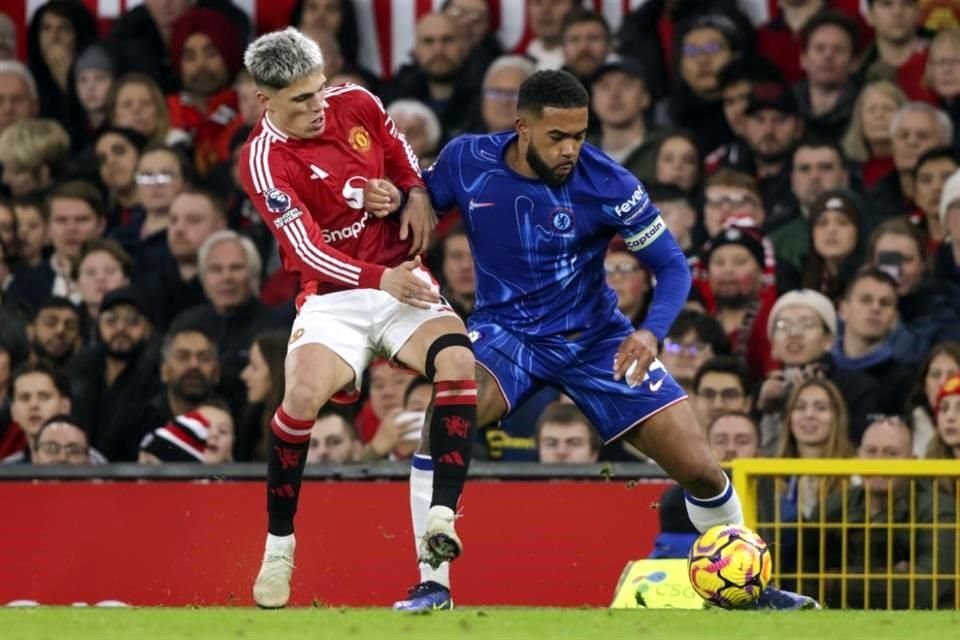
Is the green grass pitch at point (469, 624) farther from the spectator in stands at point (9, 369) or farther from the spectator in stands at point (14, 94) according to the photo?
the spectator in stands at point (14, 94)

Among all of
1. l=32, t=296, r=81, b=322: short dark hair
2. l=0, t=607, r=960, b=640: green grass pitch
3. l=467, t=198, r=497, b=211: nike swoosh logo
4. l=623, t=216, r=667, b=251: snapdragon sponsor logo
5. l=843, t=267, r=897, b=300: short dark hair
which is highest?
l=467, t=198, r=497, b=211: nike swoosh logo

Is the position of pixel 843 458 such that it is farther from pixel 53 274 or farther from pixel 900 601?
pixel 53 274

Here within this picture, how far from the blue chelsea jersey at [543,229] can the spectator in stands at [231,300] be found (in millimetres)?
4118

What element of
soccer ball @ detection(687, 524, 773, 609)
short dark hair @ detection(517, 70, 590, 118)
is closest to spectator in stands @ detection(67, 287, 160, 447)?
short dark hair @ detection(517, 70, 590, 118)

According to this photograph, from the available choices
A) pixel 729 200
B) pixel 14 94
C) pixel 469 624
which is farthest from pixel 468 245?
pixel 469 624

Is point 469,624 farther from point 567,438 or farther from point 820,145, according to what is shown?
point 820,145

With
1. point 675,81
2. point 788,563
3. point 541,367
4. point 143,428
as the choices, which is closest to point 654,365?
point 541,367

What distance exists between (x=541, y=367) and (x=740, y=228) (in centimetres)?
367

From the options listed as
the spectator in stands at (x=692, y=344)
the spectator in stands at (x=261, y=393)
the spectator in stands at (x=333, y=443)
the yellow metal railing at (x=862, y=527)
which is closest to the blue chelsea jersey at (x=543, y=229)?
the yellow metal railing at (x=862, y=527)

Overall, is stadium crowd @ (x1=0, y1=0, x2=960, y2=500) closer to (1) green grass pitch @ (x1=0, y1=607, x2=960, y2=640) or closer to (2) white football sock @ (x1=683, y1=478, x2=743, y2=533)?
(2) white football sock @ (x1=683, y1=478, x2=743, y2=533)

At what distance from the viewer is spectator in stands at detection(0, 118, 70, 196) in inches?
623

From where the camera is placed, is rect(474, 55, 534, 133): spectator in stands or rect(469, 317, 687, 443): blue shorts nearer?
rect(469, 317, 687, 443): blue shorts

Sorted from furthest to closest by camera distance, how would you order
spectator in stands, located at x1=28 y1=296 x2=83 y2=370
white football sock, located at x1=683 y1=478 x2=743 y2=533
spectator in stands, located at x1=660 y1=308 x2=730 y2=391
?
spectator in stands, located at x1=28 y1=296 x2=83 y2=370, spectator in stands, located at x1=660 y1=308 x2=730 y2=391, white football sock, located at x1=683 y1=478 x2=743 y2=533

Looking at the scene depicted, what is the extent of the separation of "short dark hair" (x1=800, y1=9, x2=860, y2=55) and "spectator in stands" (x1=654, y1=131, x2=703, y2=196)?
0.91 metres
